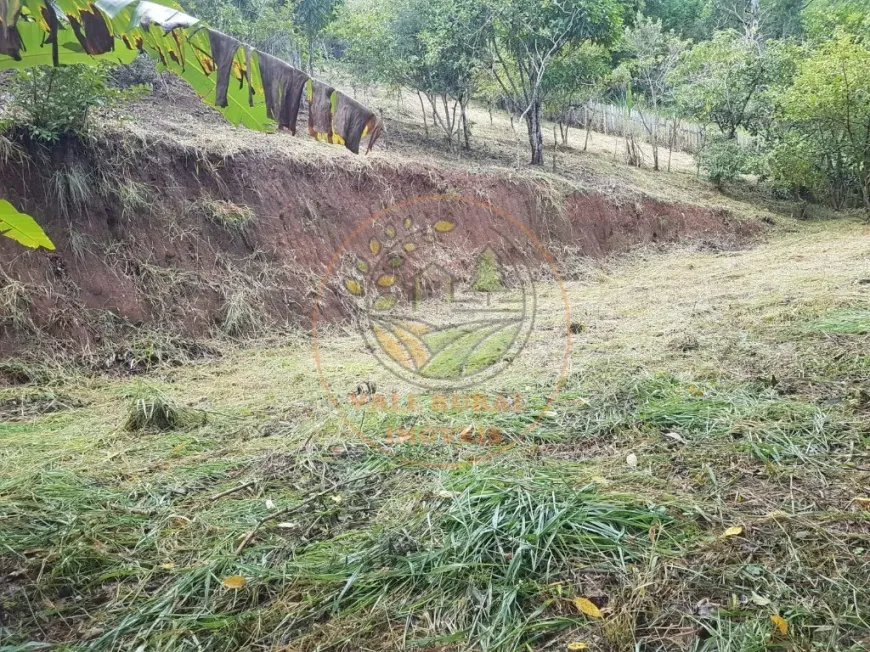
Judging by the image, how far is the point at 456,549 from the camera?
190cm

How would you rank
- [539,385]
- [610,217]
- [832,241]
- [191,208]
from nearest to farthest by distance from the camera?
[539,385], [191,208], [832,241], [610,217]

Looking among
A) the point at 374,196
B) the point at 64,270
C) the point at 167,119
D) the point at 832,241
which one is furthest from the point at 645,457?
the point at 832,241

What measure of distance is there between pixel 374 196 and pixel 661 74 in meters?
15.7

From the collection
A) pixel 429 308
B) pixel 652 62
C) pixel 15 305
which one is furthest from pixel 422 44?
pixel 15 305

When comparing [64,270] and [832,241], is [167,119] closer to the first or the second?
[64,270]

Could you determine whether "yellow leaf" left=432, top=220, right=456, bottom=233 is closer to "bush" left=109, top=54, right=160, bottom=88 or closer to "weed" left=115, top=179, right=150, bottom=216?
"weed" left=115, top=179, right=150, bottom=216

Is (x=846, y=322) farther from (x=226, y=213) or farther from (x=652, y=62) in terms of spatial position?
(x=652, y=62)

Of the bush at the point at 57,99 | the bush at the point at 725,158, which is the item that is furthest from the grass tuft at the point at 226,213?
the bush at the point at 725,158

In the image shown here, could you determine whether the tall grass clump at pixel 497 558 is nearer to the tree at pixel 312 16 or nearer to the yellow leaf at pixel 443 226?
the yellow leaf at pixel 443 226

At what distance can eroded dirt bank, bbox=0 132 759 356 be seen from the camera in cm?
526

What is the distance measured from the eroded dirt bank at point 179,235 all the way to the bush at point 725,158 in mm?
9021

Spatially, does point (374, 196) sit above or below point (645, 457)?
above

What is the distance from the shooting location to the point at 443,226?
9250 mm

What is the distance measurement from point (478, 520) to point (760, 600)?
92 centimetres
